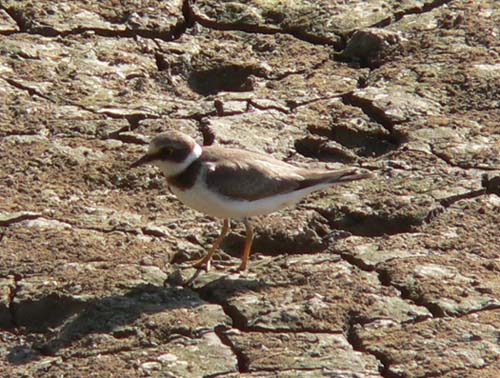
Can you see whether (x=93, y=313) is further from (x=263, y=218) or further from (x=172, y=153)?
(x=263, y=218)

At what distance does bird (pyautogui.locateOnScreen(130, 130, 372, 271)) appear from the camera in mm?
6137

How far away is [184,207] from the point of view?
6.75 m

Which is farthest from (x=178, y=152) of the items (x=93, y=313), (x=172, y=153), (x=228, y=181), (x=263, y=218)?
(x=93, y=313)

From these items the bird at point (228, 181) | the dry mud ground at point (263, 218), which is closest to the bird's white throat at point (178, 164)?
the bird at point (228, 181)

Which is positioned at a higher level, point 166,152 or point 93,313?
point 166,152

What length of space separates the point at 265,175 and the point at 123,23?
8.27ft

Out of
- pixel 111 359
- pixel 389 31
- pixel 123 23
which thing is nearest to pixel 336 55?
pixel 389 31

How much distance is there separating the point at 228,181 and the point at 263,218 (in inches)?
22.6

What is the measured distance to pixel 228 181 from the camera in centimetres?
616

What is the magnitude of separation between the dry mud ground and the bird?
28cm

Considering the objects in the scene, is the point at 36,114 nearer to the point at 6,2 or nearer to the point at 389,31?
the point at 6,2

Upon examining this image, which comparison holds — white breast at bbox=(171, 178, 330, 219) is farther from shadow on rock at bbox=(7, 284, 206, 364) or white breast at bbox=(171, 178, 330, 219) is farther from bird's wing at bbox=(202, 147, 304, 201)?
shadow on rock at bbox=(7, 284, 206, 364)

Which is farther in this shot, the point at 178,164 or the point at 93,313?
the point at 178,164

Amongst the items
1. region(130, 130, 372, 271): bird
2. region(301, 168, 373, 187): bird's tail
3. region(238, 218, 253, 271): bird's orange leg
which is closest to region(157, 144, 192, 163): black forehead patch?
region(130, 130, 372, 271): bird
